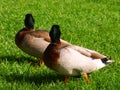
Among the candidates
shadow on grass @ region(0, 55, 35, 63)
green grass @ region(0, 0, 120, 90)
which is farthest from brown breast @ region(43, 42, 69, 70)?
shadow on grass @ region(0, 55, 35, 63)

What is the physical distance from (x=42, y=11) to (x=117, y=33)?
2.45 metres

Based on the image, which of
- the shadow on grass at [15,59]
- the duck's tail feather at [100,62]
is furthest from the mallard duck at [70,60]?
the shadow on grass at [15,59]

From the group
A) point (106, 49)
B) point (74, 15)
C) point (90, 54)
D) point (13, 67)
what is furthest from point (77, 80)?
point (74, 15)

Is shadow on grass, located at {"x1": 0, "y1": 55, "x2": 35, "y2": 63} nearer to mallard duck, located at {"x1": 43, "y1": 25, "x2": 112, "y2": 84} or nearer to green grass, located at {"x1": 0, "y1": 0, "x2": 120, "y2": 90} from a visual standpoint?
green grass, located at {"x1": 0, "y1": 0, "x2": 120, "y2": 90}

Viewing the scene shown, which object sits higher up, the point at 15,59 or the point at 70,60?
the point at 70,60

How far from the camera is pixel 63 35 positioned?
9.20m

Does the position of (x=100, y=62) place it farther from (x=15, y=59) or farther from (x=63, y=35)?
(x=63, y=35)

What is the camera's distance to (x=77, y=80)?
654 cm

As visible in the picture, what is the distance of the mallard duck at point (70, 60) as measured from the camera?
19.5 feet

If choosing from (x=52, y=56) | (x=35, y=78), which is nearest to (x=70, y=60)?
(x=52, y=56)

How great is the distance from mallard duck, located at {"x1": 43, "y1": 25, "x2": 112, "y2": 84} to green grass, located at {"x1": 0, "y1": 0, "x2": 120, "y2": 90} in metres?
0.31

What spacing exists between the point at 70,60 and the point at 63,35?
10.8 ft

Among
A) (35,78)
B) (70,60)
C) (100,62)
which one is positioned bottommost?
(35,78)

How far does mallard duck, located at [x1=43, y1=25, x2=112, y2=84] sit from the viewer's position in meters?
5.93
